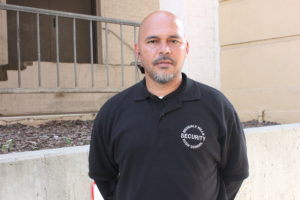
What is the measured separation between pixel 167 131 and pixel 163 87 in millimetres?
216

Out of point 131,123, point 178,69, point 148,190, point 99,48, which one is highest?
point 99,48

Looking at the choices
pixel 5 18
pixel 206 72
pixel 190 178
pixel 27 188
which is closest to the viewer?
pixel 190 178

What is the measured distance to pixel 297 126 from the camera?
14.7 ft

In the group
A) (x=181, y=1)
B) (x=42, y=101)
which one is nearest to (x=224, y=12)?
(x=181, y=1)

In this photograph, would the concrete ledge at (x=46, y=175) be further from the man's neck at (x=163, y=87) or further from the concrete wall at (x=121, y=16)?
the concrete wall at (x=121, y=16)

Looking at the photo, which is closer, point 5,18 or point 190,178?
point 190,178

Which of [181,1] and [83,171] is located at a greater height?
[181,1]

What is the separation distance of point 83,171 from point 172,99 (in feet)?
3.66

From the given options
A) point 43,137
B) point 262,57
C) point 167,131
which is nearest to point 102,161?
point 167,131

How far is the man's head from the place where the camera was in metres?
1.83

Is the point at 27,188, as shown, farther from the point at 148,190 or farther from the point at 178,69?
the point at 178,69

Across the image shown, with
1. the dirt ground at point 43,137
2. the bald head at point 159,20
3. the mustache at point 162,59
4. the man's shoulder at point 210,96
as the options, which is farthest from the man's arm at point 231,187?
the dirt ground at point 43,137

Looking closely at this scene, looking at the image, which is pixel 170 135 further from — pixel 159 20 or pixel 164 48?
pixel 159 20

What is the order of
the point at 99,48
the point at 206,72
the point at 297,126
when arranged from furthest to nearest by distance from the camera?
the point at 99,48 < the point at 206,72 < the point at 297,126
